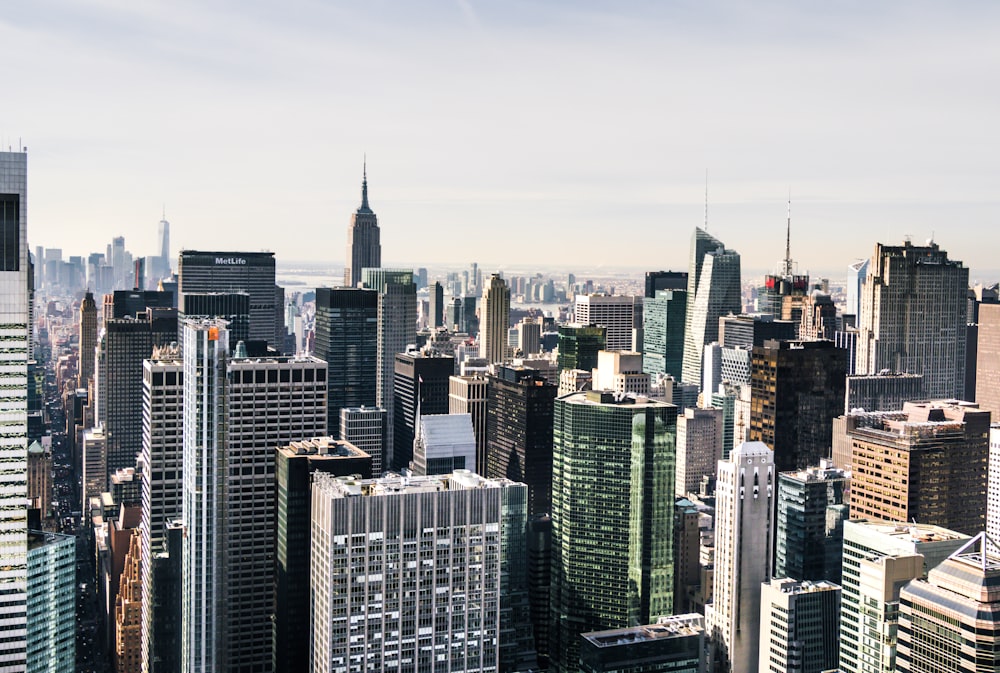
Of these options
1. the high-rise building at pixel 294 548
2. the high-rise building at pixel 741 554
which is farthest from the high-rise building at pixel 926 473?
the high-rise building at pixel 294 548

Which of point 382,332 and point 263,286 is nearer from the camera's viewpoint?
point 382,332

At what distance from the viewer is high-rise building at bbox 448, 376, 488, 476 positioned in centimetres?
5872

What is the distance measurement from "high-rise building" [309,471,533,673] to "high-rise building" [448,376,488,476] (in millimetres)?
29661

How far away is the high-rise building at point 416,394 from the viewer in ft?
207

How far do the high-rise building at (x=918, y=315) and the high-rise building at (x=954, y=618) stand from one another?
46182 mm

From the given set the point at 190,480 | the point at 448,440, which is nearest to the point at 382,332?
the point at 448,440

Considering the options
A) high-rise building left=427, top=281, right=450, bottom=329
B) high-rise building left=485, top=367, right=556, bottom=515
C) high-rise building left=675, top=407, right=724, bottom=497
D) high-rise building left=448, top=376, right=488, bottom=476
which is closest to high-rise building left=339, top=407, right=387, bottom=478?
high-rise building left=448, top=376, right=488, bottom=476

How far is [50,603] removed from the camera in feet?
105

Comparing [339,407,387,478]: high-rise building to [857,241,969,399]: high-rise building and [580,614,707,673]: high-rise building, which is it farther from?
[857,241,969,399]: high-rise building

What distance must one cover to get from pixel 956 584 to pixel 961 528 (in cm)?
1922

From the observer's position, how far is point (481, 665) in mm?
27797

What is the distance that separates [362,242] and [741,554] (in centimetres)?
5016

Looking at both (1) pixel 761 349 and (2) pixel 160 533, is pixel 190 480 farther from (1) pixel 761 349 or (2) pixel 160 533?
(1) pixel 761 349

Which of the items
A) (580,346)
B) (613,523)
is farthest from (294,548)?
(580,346)
